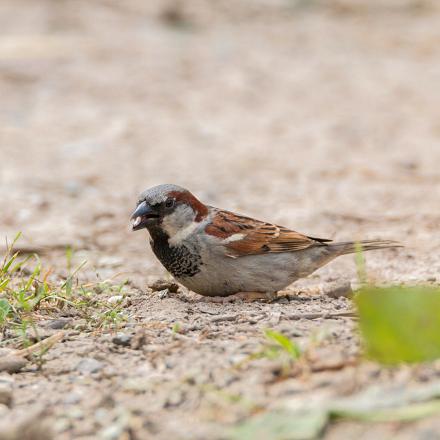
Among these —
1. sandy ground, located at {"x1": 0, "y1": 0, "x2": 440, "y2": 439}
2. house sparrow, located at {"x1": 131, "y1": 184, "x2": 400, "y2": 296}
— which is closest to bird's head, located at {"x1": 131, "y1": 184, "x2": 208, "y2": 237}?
house sparrow, located at {"x1": 131, "y1": 184, "x2": 400, "y2": 296}

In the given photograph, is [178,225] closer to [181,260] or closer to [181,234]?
[181,234]

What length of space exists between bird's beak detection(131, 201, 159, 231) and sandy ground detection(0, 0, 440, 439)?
34 centimetres

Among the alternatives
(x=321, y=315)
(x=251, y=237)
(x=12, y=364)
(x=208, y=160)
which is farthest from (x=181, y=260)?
(x=208, y=160)

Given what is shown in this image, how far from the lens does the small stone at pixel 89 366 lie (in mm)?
3170

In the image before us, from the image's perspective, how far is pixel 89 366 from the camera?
3201 mm

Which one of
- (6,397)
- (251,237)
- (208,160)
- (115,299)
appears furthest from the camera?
(208,160)

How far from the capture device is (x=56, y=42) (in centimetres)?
1116

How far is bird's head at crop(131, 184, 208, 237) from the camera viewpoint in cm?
424

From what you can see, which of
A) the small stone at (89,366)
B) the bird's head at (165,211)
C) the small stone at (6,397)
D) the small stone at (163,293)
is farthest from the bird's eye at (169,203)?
the small stone at (6,397)

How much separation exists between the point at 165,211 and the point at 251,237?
1.46 ft

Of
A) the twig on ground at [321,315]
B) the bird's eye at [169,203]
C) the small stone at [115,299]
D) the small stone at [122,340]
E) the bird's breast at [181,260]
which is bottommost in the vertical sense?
the small stone at [115,299]

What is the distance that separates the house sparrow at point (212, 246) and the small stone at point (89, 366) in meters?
1.02

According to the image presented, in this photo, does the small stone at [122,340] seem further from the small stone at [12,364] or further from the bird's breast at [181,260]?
the bird's breast at [181,260]

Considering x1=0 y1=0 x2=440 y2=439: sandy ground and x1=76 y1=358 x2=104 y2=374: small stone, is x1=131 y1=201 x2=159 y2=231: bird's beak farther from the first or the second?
x1=76 y1=358 x2=104 y2=374: small stone
